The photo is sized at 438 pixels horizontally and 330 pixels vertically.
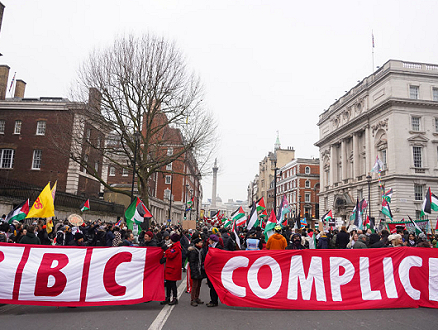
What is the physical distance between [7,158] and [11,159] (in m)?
0.50

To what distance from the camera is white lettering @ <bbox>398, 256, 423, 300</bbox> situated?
8477mm

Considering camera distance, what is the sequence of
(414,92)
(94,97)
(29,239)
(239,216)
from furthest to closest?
1. (414,92)
2. (94,97)
3. (239,216)
4. (29,239)

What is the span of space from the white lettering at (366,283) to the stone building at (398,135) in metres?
35.5

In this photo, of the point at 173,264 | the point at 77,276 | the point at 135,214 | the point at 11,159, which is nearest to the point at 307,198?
the point at 11,159

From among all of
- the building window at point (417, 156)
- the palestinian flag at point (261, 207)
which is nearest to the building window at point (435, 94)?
the building window at point (417, 156)

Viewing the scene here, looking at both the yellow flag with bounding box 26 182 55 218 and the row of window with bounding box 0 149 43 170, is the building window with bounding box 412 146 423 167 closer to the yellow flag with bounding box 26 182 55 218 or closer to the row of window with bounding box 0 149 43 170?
the row of window with bounding box 0 149 43 170

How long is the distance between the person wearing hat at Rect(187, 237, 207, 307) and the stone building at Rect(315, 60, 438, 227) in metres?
36.9

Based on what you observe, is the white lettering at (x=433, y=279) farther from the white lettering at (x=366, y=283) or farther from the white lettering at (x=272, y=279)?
the white lettering at (x=272, y=279)

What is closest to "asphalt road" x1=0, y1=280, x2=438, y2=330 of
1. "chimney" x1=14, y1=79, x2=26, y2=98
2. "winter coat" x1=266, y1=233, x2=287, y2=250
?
"winter coat" x1=266, y1=233, x2=287, y2=250

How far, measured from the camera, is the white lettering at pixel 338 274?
831cm

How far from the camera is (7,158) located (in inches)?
1436

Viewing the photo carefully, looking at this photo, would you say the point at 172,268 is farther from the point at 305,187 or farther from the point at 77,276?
the point at 305,187

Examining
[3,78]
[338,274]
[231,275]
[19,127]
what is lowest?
[231,275]

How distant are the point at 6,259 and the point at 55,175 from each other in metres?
30.5
